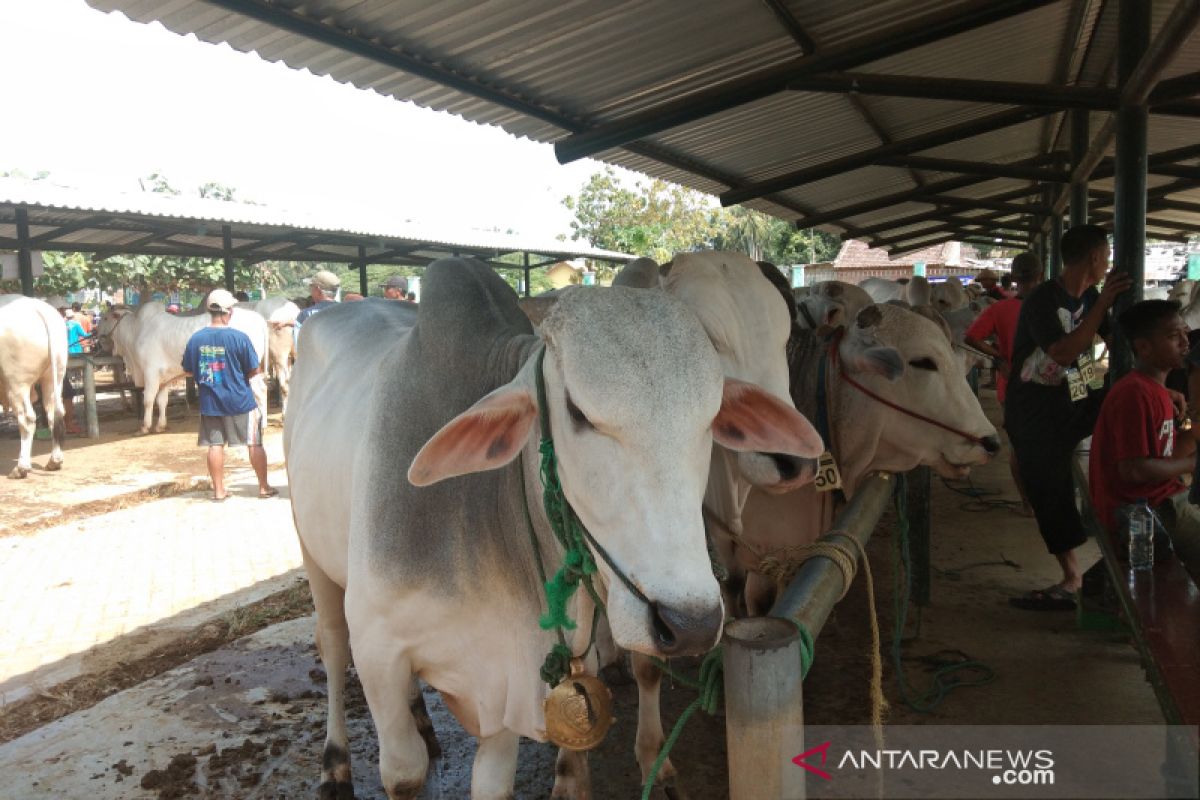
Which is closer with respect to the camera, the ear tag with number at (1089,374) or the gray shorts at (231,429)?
the ear tag with number at (1089,374)

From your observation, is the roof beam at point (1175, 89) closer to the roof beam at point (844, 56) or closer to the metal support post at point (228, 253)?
the roof beam at point (844, 56)

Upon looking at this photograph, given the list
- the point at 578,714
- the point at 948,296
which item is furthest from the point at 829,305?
the point at 948,296

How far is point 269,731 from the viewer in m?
3.61

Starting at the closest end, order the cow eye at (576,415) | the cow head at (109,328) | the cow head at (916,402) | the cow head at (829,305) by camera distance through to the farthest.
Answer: the cow eye at (576,415) < the cow head at (916,402) < the cow head at (829,305) < the cow head at (109,328)

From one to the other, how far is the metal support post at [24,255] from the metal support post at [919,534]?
35.9ft

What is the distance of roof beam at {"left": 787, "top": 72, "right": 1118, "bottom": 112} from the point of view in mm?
4168

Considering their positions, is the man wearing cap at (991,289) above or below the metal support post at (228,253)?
below

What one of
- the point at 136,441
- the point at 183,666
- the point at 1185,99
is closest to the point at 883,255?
the point at 136,441

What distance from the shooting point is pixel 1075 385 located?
4375mm

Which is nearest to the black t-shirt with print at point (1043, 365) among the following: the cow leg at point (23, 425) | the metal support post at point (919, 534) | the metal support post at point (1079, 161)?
the metal support post at point (919, 534)

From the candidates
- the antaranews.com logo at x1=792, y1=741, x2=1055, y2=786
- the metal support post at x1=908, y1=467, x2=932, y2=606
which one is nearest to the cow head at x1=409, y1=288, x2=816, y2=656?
the antaranews.com logo at x1=792, y1=741, x2=1055, y2=786

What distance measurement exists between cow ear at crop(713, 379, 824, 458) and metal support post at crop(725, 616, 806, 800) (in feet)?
1.68

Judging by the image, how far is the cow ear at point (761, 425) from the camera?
5.88 ft

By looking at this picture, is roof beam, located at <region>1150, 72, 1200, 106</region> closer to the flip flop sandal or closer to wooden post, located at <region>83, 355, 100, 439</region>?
the flip flop sandal
